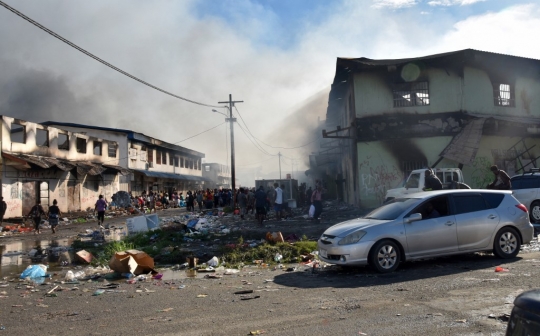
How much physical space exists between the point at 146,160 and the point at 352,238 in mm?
40089

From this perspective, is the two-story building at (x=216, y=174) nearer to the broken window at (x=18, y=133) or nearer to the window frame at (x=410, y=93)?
the broken window at (x=18, y=133)

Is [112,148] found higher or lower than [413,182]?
higher

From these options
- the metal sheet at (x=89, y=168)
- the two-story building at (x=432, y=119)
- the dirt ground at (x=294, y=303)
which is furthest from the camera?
the metal sheet at (x=89, y=168)

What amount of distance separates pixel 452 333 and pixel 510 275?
342cm

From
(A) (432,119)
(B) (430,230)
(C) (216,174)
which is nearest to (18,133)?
(A) (432,119)

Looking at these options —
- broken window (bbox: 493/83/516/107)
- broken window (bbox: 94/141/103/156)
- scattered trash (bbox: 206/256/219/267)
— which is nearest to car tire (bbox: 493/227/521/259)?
scattered trash (bbox: 206/256/219/267)

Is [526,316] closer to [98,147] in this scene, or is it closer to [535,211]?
[535,211]

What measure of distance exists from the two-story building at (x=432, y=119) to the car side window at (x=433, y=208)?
506 inches

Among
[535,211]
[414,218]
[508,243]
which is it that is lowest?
[508,243]

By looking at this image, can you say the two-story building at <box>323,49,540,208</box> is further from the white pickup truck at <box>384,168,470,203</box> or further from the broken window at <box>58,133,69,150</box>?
the broken window at <box>58,133,69,150</box>

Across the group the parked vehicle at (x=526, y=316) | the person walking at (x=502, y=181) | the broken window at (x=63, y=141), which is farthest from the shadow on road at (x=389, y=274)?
the broken window at (x=63, y=141)

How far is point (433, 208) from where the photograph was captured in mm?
8812

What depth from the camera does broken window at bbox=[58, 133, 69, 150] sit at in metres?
31.9

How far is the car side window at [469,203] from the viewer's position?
8.92 m
